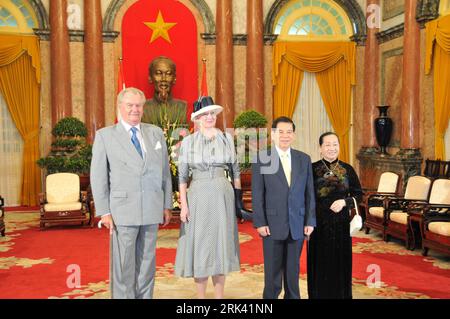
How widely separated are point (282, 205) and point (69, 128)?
22.5 ft

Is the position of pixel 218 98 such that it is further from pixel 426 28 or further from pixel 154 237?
pixel 154 237

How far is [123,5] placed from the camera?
1087 centimetres

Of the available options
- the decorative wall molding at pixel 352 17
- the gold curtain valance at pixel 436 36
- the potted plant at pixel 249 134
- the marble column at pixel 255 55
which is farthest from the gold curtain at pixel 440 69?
the marble column at pixel 255 55

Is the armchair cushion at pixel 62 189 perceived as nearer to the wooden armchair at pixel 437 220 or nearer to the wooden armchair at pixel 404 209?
the wooden armchair at pixel 404 209

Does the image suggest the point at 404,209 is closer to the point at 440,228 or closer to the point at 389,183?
the point at 389,183

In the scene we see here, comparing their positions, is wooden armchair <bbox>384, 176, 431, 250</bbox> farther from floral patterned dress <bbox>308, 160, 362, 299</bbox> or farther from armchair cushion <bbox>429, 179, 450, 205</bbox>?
floral patterned dress <bbox>308, 160, 362, 299</bbox>

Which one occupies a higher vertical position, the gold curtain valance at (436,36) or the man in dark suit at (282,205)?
the gold curtain valance at (436,36)

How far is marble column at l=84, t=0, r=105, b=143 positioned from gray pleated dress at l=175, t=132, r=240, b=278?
23.4ft

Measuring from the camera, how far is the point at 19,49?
10320 mm

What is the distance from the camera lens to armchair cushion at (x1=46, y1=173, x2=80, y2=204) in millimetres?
8094

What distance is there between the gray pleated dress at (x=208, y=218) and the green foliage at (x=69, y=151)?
604cm

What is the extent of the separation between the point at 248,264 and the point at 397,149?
5.62m

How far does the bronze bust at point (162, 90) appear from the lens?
10.4 m
